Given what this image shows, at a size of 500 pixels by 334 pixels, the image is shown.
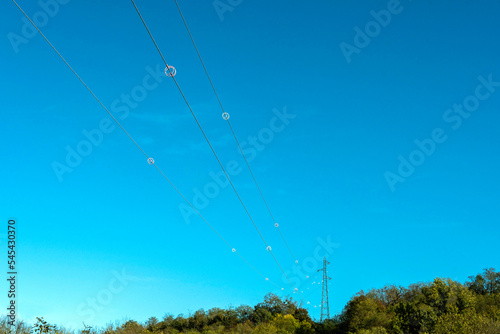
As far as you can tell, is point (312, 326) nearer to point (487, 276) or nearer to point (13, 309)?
point (487, 276)

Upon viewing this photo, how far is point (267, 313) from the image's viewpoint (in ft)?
500

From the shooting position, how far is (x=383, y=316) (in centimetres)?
9406

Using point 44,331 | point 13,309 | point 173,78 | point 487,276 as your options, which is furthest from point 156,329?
point 173,78

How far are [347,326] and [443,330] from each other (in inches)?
1869

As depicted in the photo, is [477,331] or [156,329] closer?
[477,331]

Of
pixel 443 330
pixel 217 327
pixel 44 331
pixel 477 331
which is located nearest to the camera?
pixel 44 331

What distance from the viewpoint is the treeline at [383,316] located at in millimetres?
67750

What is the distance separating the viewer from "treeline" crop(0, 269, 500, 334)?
67750mm

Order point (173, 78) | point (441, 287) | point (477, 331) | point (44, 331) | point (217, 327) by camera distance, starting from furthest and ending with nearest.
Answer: point (217, 327) < point (441, 287) < point (477, 331) < point (44, 331) < point (173, 78)

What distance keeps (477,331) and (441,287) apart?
34.2 metres

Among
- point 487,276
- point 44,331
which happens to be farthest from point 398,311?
point 44,331

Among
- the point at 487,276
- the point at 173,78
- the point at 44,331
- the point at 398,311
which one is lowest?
the point at 44,331

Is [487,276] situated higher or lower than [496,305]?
higher

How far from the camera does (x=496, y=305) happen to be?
8869cm
